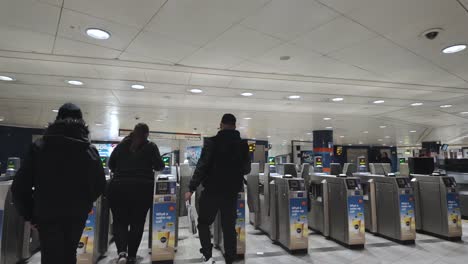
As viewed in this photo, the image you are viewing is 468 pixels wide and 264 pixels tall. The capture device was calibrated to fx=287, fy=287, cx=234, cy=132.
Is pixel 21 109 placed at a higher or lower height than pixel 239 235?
higher

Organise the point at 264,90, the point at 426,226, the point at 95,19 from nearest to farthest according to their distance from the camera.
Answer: the point at 95,19 < the point at 426,226 < the point at 264,90

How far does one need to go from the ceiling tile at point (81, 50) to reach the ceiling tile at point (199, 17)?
998 millimetres

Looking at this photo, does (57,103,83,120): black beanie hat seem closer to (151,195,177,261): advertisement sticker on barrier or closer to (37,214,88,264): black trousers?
(37,214,88,264): black trousers

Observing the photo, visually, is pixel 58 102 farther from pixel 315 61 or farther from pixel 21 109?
pixel 315 61

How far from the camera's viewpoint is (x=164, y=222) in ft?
12.1

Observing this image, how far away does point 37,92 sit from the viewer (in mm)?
6082

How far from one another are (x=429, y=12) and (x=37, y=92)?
6910 mm

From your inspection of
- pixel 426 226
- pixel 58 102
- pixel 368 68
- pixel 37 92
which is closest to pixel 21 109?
pixel 58 102

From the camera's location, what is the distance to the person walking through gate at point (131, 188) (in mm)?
2863

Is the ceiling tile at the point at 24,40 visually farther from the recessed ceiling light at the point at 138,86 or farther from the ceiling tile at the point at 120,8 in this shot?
the recessed ceiling light at the point at 138,86

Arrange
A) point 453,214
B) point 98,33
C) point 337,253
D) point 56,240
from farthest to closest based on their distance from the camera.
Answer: point 453,214, point 337,253, point 98,33, point 56,240

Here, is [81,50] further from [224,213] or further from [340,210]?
[340,210]

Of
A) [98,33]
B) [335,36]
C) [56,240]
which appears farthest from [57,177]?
[335,36]

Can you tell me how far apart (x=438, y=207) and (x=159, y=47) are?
5208 mm
